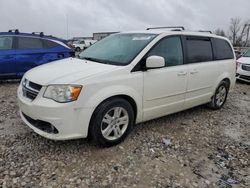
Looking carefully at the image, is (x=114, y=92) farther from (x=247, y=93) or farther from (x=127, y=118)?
(x=247, y=93)

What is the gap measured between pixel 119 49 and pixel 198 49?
1682mm

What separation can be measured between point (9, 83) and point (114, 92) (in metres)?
5.73

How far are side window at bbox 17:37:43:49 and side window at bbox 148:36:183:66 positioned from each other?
493 centimetres

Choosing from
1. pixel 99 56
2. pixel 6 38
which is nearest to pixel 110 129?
pixel 99 56

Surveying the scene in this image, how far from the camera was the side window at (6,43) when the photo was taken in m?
7.48

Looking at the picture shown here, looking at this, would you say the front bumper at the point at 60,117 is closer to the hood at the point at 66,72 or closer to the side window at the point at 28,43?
the hood at the point at 66,72

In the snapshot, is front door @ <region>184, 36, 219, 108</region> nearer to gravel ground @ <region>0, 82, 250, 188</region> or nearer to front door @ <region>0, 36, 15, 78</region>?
gravel ground @ <region>0, 82, 250, 188</region>

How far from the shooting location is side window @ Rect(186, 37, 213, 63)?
4.75 metres

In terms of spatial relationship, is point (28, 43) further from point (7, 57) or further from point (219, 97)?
point (219, 97)

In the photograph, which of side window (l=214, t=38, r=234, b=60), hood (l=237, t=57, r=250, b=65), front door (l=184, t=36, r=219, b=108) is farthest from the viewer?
hood (l=237, t=57, r=250, b=65)

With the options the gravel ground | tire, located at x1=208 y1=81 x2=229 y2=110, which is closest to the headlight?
the gravel ground

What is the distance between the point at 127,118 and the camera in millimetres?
3779

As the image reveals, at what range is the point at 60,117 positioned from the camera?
3.17 metres

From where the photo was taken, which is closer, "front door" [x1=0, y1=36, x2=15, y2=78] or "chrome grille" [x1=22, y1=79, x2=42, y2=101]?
"chrome grille" [x1=22, y1=79, x2=42, y2=101]
